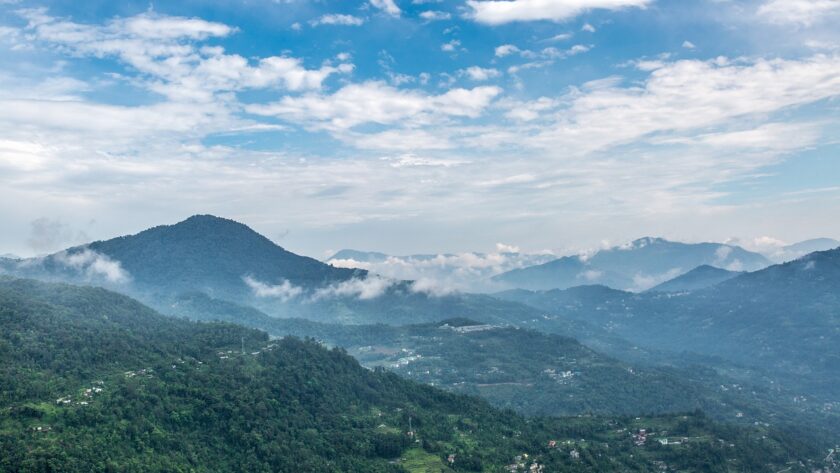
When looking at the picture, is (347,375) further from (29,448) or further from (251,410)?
(29,448)

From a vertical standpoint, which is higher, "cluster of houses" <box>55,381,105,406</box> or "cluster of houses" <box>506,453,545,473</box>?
"cluster of houses" <box>55,381,105,406</box>

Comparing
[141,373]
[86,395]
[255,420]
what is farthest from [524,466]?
[86,395]

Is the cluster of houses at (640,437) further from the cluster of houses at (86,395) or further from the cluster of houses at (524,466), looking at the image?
the cluster of houses at (86,395)

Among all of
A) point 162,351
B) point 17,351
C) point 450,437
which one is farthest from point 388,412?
point 17,351

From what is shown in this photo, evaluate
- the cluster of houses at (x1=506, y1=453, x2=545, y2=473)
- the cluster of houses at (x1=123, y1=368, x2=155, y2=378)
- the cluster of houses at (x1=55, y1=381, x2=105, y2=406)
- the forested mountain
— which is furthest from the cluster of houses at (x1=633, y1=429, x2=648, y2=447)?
the cluster of houses at (x1=55, y1=381, x2=105, y2=406)

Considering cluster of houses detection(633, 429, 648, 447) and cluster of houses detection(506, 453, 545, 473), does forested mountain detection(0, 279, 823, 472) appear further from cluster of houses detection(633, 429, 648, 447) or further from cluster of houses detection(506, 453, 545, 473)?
cluster of houses detection(506, 453, 545, 473)

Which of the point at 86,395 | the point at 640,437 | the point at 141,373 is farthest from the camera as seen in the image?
the point at 640,437

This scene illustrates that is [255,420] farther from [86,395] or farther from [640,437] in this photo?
[640,437]

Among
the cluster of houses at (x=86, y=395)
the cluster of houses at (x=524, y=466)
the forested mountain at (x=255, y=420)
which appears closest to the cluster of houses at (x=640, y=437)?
the forested mountain at (x=255, y=420)
